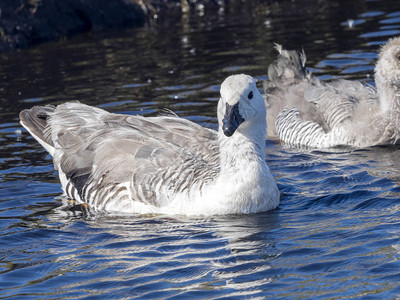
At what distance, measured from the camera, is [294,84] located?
1388 centimetres

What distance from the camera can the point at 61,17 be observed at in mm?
22438

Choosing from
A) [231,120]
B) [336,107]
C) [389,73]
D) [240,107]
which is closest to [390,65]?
[389,73]

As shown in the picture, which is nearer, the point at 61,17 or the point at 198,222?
the point at 198,222

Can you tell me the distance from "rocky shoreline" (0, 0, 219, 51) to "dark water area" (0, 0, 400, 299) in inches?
114

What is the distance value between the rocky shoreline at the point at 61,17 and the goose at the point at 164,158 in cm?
1013

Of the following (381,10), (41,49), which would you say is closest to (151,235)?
(41,49)

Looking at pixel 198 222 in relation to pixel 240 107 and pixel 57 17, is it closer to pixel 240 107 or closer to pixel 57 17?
pixel 240 107

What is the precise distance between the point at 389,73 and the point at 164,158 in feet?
15.0

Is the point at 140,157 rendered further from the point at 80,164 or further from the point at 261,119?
the point at 261,119

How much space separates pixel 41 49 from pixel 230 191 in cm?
1277

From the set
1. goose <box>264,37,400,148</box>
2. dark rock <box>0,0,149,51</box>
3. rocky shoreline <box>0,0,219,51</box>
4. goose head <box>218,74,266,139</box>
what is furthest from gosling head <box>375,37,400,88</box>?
dark rock <box>0,0,149,51</box>

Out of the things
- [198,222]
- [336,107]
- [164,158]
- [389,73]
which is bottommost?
[198,222]

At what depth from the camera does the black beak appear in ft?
28.8

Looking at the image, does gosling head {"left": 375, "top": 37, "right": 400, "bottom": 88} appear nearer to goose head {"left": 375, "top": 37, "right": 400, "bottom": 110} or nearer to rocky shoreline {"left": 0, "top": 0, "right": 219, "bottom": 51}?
goose head {"left": 375, "top": 37, "right": 400, "bottom": 110}
